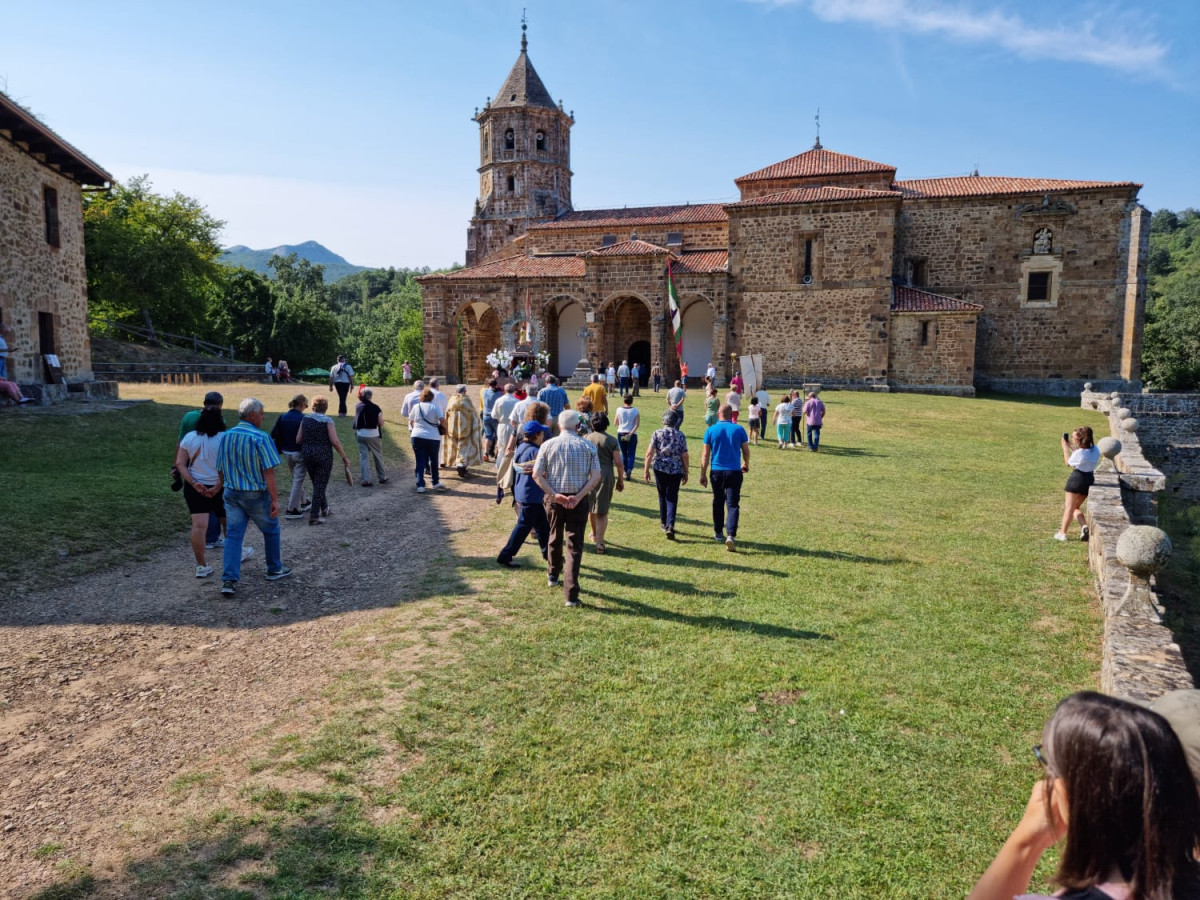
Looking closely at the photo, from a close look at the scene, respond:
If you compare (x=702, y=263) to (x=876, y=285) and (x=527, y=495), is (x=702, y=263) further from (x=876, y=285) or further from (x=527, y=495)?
(x=527, y=495)

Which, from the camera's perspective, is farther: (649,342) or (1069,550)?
(649,342)

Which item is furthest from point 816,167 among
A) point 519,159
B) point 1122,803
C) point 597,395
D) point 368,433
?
point 1122,803

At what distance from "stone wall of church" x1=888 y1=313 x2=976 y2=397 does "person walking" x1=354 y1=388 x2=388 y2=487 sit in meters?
22.1

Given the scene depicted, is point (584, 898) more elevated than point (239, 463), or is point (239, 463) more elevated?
point (239, 463)

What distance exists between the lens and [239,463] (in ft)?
20.9

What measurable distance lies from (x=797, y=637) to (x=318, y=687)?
3371mm

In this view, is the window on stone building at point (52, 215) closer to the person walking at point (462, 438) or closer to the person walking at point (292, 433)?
the person walking at point (462, 438)

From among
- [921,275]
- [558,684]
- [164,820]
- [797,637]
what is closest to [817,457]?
[797,637]

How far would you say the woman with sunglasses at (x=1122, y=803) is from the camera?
1546 mm

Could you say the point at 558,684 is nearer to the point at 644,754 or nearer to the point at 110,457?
the point at 644,754

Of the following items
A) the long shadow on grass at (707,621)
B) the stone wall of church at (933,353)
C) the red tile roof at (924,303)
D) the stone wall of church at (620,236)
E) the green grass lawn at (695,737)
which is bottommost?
the green grass lawn at (695,737)

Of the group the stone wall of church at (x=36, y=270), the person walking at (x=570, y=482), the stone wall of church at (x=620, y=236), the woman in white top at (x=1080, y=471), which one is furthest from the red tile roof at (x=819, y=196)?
the person walking at (x=570, y=482)

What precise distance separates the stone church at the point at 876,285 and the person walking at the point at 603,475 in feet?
72.9

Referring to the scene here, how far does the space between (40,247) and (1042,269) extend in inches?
1294
